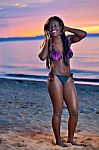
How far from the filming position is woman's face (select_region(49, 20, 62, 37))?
645 cm

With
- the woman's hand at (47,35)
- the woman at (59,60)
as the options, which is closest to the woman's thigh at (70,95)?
the woman at (59,60)

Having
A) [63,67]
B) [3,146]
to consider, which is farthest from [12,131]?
[63,67]

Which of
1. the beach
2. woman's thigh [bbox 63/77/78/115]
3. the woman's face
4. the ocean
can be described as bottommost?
the ocean

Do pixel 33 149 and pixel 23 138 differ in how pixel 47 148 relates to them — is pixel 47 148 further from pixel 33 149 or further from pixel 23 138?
pixel 23 138

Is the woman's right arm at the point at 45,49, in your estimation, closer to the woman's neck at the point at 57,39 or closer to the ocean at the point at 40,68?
the woman's neck at the point at 57,39

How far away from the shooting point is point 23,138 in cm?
729

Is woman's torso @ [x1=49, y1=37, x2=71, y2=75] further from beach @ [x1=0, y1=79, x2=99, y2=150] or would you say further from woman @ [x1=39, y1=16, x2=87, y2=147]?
beach @ [x1=0, y1=79, x2=99, y2=150]

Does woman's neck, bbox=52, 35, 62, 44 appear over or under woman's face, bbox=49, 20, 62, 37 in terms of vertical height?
under

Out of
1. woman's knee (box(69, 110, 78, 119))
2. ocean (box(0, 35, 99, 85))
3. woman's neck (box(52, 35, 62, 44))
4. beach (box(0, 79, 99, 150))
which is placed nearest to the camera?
woman's neck (box(52, 35, 62, 44))

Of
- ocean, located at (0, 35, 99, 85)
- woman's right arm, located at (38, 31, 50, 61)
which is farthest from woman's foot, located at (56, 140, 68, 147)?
ocean, located at (0, 35, 99, 85)

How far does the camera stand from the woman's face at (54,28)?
6.45 m

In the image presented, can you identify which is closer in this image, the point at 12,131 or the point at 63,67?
Answer: the point at 63,67

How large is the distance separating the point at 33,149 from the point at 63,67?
52.2 inches

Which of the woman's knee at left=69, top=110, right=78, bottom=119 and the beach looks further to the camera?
the beach
